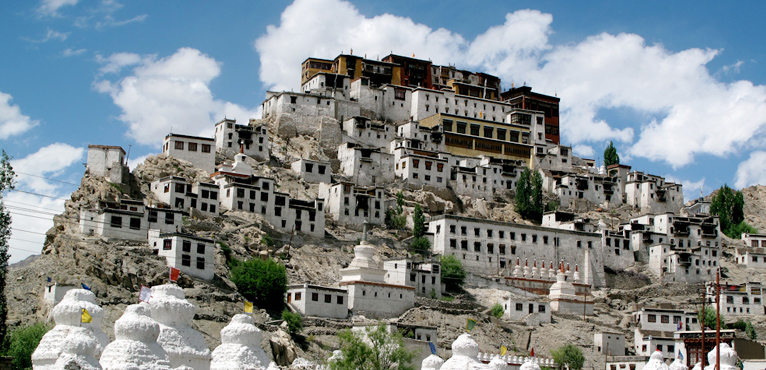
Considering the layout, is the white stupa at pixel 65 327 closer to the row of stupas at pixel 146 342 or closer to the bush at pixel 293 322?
the row of stupas at pixel 146 342

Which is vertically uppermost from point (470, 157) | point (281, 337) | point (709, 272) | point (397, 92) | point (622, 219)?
point (397, 92)

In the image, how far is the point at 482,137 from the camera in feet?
356

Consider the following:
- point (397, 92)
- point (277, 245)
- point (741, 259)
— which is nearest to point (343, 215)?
point (277, 245)

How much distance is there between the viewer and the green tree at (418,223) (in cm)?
8169

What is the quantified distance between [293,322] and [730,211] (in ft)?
241

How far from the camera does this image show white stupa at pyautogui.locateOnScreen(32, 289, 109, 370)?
18.4 meters

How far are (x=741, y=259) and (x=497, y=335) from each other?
41114 millimetres

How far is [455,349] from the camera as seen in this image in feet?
78.8

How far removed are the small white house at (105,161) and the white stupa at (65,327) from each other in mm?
53716

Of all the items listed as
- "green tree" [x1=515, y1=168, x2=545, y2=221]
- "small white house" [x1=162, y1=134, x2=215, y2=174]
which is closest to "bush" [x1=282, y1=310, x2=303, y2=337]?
"small white house" [x1=162, y1=134, x2=215, y2=174]

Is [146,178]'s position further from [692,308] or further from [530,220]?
[692,308]

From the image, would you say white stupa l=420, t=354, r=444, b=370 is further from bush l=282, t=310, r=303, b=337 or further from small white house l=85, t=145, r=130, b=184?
small white house l=85, t=145, r=130, b=184

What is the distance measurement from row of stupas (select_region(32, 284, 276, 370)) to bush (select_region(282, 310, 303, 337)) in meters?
36.0

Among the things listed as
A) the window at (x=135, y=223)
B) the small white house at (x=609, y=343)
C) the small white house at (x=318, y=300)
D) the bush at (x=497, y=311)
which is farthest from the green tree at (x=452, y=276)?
the window at (x=135, y=223)
